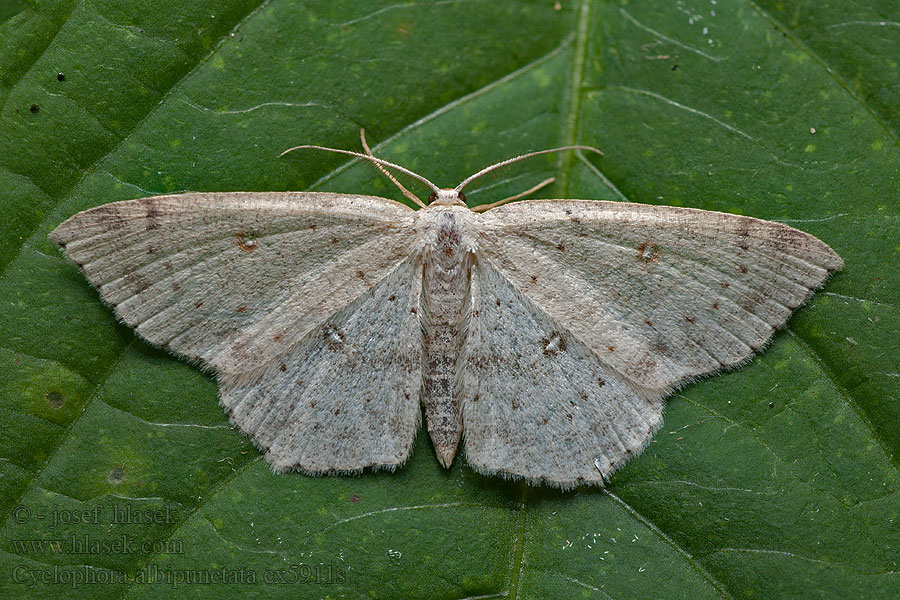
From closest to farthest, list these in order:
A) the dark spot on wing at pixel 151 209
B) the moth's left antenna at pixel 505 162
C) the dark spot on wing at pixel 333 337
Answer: the dark spot on wing at pixel 151 209
the dark spot on wing at pixel 333 337
the moth's left antenna at pixel 505 162

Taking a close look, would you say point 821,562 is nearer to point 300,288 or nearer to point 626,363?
point 626,363

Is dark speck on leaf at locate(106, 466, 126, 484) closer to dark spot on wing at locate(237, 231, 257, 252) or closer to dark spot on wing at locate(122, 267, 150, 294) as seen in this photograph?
dark spot on wing at locate(122, 267, 150, 294)

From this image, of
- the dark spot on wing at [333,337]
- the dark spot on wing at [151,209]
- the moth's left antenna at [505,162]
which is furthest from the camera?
the moth's left antenna at [505,162]

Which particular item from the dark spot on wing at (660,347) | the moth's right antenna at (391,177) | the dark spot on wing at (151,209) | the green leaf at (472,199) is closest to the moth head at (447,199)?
the moth's right antenna at (391,177)

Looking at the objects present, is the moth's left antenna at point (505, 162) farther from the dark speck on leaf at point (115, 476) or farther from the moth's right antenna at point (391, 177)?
the dark speck on leaf at point (115, 476)

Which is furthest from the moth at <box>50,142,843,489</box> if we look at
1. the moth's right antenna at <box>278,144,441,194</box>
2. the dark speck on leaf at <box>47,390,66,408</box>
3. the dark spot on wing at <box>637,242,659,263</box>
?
the dark speck on leaf at <box>47,390,66,408</box>

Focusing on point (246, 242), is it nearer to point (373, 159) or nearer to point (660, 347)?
point (373, 159)
